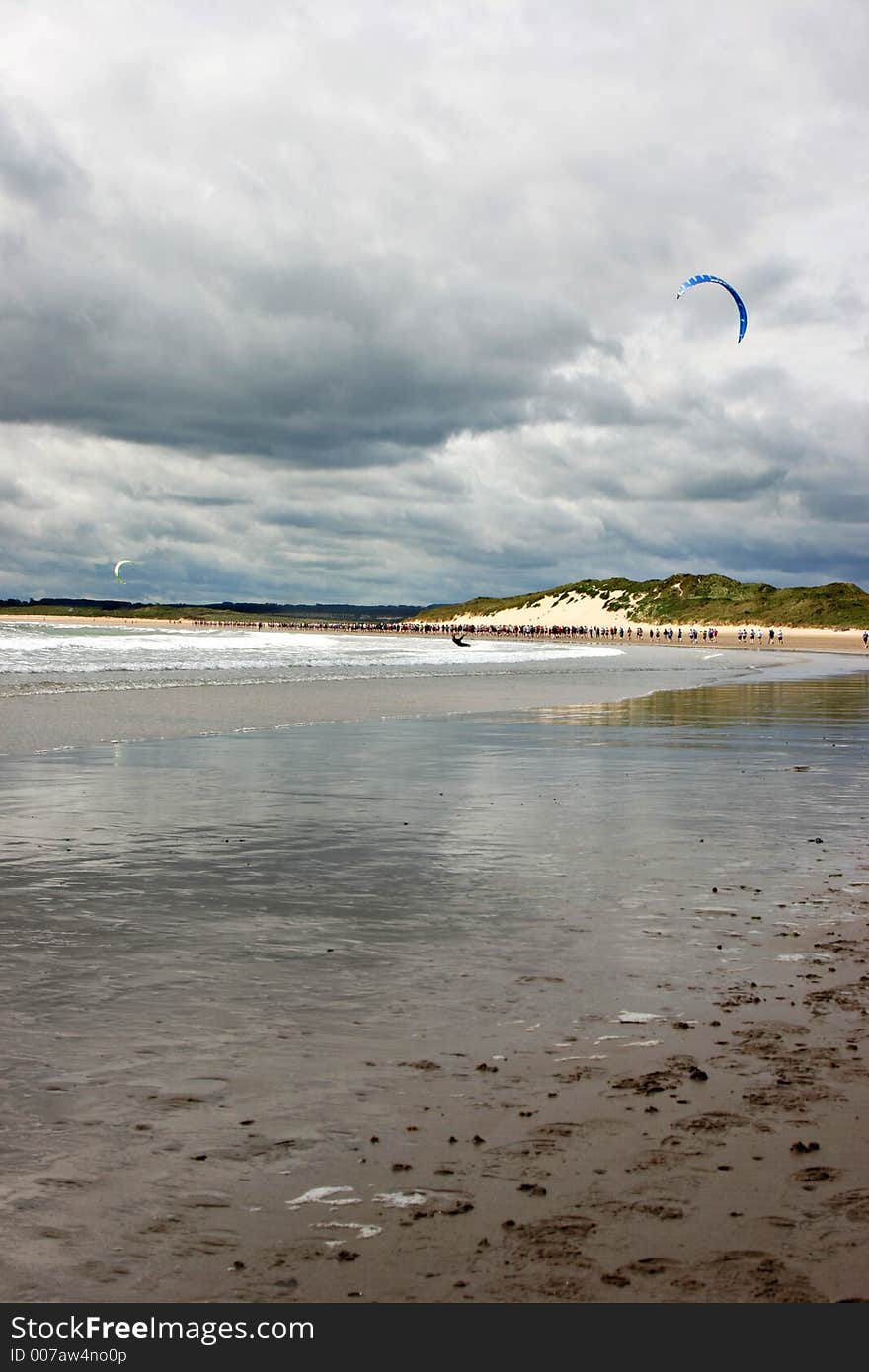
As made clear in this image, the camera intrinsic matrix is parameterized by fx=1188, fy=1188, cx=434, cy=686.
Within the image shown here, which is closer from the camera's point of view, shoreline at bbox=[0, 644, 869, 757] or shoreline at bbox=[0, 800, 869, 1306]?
shoreline at bbox=[0, 800, 869, 1306]

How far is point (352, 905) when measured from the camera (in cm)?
1155

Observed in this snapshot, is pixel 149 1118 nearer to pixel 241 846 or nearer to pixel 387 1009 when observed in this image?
pixel 387 1009

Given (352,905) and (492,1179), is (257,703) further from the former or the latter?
(492,1179)

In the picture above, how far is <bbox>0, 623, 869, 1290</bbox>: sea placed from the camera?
7.18m

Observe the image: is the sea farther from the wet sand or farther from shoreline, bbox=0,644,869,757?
shoreline, bbox=0,644,869,757

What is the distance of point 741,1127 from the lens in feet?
20.7

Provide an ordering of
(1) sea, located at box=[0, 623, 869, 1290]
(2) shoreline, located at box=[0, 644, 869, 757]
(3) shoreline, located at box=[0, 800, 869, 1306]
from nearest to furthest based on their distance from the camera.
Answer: (3) shoreline, located at box=[0, 800, 869, 1306] → (1) sea, located at box=[0, 623, 869, 1290] → (2) shoreline, located at box=[0, 644, 869, 757]

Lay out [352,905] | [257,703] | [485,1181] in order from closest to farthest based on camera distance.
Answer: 1. [485,1181]
2. [352,905]
3. [257,703]

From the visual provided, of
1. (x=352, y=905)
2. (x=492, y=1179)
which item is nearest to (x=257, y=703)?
(x=352, y=905)

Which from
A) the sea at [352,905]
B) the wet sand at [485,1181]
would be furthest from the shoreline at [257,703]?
the wet sand at [485,1181]

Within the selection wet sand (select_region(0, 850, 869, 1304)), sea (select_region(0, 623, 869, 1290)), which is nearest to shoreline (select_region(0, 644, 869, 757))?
sea (select_region(0, 623, 869, 1290))

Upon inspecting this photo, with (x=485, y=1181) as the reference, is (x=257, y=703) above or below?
above

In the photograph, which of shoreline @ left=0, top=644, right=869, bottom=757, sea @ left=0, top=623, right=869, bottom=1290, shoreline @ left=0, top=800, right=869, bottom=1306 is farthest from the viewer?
shoreline @ left=0, top=644, right=869, bottom=757
